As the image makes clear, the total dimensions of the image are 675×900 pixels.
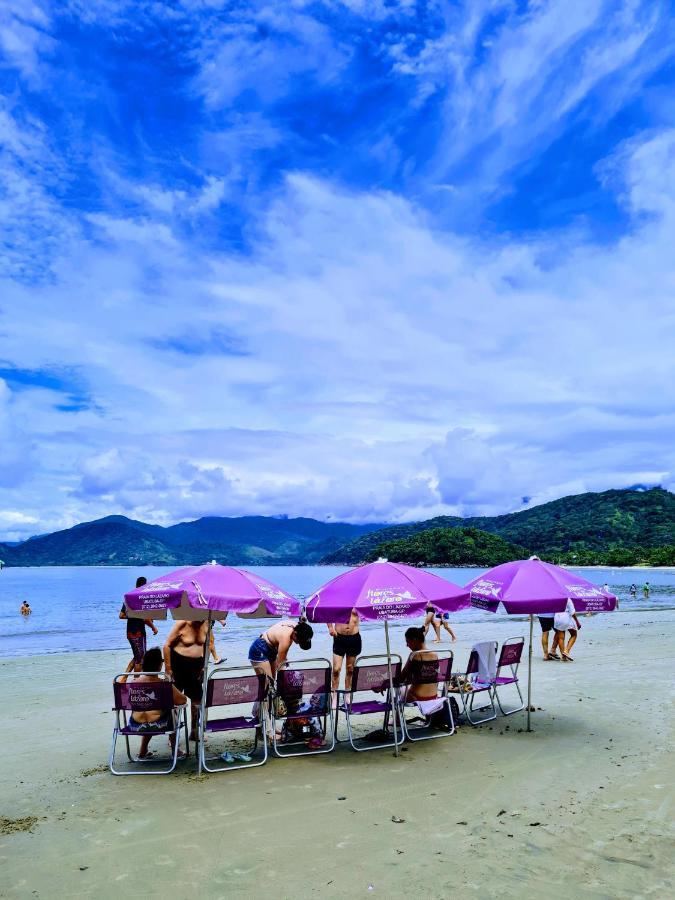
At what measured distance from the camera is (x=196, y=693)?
7438 mm

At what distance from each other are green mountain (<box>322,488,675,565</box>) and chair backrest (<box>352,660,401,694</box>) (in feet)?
342

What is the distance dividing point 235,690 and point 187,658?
856 millimetres

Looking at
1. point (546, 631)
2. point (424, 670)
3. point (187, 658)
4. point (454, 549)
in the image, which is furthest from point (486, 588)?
point (454, 549)

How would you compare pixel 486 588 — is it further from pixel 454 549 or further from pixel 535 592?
pixel 454 549

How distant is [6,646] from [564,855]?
26.4m

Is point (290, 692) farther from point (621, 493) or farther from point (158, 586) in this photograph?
point (621, 493)

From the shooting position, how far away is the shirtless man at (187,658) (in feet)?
24.4

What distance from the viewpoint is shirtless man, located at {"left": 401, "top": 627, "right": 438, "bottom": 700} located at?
7.77m

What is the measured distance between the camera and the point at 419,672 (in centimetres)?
777

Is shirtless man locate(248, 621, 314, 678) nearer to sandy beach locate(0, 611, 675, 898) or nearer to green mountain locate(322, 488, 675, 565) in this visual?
sandy beach locate(0, 611, 675, 898)

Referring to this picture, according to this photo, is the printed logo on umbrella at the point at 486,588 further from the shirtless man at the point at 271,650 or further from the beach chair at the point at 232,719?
the beach chair at the point at 232,719

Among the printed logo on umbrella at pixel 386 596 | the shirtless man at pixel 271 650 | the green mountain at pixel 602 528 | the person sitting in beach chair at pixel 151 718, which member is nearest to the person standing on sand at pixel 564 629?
the shirtless man at pixel 271 650

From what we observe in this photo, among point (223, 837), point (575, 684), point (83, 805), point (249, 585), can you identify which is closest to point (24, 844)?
point (83, 805)

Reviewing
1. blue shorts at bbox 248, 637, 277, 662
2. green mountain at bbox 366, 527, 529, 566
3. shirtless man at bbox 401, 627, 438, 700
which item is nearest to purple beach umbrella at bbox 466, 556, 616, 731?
shirtless man at bbox 401, 627, 438, 700
